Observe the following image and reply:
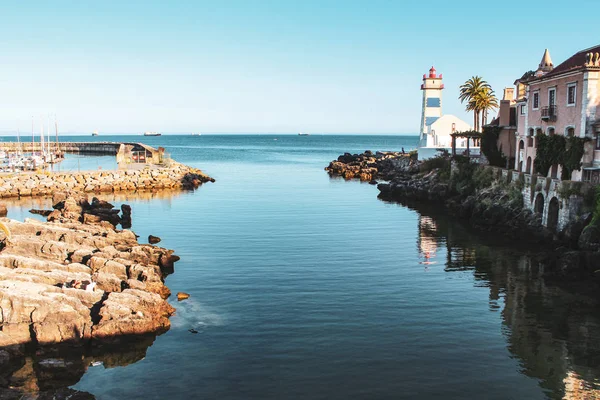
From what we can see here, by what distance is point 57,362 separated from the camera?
2130 centimetres

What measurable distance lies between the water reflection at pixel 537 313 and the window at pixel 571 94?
510 inches

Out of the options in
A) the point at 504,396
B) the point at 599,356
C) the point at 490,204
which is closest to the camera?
the point at 504,396

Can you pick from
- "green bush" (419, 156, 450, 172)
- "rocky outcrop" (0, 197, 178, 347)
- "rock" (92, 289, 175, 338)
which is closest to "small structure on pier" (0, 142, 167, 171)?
"green bush" (419, 156, 450, 172)

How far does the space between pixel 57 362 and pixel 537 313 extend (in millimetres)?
22651

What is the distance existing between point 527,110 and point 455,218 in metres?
12.6

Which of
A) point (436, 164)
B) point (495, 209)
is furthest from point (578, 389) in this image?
point (436, 164)

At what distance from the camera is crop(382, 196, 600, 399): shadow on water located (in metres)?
21.2

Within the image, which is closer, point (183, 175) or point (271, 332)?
point (271, 332)

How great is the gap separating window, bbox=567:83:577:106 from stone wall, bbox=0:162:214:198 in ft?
175

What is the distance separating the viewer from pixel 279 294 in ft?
98.1

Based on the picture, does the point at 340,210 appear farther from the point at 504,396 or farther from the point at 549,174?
the point at 504,396

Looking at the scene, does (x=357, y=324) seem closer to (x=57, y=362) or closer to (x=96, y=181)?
(x=57, y=362)

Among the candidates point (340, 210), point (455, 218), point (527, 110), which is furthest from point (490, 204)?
point (340, 210)

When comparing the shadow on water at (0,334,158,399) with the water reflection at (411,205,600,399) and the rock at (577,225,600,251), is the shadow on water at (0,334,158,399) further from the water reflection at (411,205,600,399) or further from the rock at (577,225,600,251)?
the rock at (577,225,600,251)
